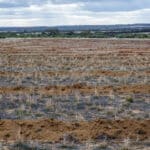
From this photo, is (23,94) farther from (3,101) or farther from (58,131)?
(58,131)

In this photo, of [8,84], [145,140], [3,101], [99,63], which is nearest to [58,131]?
[145,140]

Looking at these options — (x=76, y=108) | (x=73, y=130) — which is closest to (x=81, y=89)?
(x=76, y=108)

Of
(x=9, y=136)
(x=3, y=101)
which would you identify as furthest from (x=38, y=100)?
(x=9, y=136)

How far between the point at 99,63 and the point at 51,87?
1832cm

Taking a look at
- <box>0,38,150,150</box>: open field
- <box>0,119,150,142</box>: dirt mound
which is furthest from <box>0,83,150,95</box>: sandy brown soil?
<box>0,119,150,142</box>: dirt mound

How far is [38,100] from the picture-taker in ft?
81.6

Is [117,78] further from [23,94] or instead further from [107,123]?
[107,123]

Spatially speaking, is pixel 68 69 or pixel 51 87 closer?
pixel 51 87

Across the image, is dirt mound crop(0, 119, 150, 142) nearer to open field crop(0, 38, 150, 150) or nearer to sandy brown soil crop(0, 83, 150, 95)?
open field crop(0, 38, 150, 150)

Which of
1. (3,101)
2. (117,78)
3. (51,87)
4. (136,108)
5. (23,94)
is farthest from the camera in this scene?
(117,78)

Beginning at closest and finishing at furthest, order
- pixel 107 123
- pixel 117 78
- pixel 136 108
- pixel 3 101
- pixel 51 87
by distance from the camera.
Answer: pixel 107 123
pixel 136 108
pixel 3 101
pixel 51 87
pixel 117 78

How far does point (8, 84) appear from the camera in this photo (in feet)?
103

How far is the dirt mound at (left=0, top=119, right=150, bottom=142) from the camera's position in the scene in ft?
54.8

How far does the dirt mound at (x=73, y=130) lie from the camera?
16703mm
